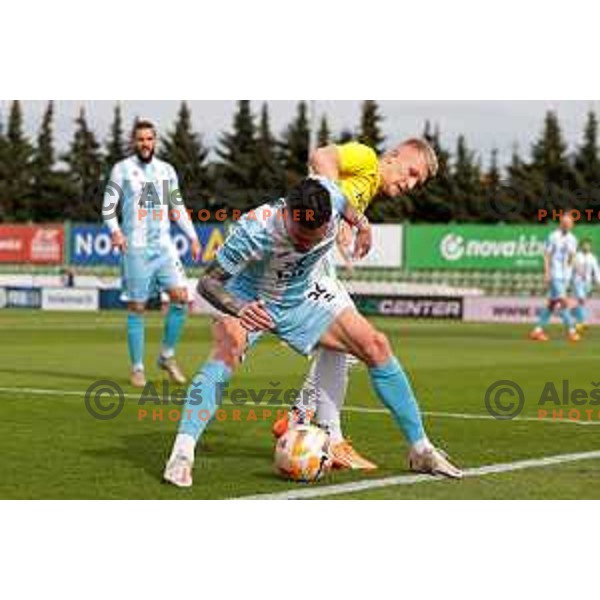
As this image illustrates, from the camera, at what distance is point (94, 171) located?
88.9 meters

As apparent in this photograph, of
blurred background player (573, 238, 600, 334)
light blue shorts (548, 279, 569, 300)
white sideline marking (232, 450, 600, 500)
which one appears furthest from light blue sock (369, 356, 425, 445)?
blurred background player (573, 238, 600, 334)

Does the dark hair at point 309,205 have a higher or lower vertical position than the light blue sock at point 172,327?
higher

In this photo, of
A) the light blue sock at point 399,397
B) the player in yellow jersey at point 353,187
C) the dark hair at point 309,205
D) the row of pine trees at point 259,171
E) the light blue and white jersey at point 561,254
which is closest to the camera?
the dark hair at point 309,205

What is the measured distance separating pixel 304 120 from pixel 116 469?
7854 cm

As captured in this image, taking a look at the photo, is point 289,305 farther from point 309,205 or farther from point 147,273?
point 147,273

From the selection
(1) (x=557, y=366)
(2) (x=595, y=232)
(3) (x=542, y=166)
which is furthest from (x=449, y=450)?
A: (3) (x=542, y=166)

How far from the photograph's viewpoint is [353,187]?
27.4ft

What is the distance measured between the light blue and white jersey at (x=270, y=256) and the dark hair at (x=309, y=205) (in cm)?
19

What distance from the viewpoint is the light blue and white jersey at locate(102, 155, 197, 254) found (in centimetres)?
1387

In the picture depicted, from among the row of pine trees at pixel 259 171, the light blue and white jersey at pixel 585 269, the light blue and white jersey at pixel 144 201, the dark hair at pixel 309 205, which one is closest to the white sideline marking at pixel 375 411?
the light blue and white jersey at pixel 144 201

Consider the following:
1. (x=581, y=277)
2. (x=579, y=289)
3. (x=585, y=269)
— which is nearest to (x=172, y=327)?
(x=579, y=289)

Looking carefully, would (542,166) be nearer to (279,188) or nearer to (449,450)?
(279,188)

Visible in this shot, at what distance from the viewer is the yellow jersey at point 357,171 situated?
830 centimetres

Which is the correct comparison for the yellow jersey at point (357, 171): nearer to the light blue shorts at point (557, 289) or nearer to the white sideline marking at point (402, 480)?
the white sideline marking at point (402, 480)
